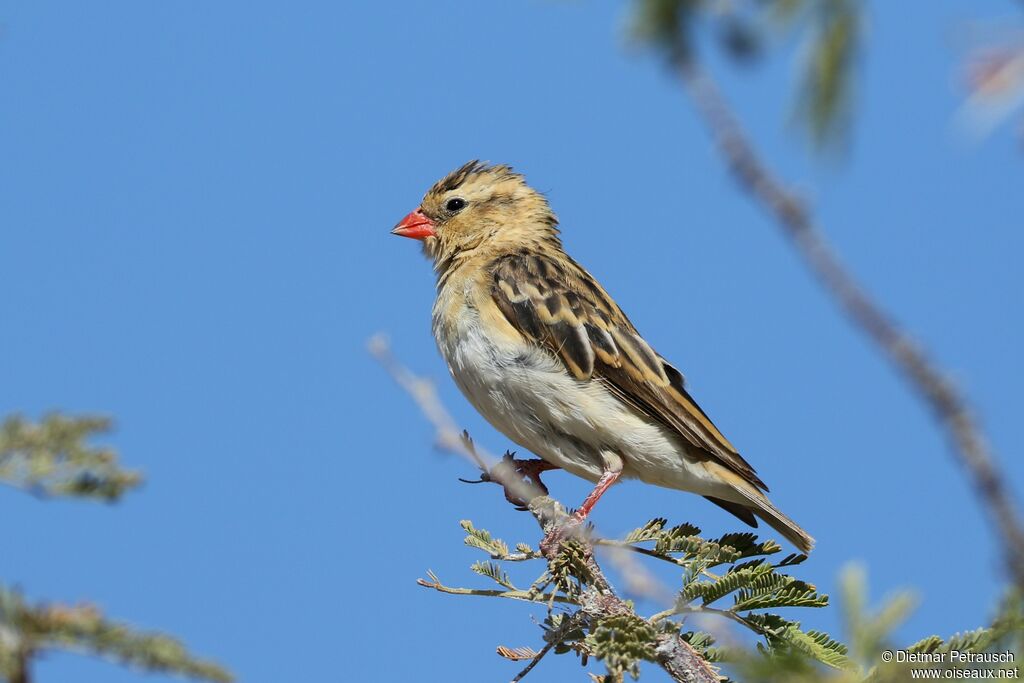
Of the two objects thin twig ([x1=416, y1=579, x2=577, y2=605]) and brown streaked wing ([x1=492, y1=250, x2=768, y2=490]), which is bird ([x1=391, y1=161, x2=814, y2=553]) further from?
thin twig ([x1=416, y1=579, x2=577, y2=605])

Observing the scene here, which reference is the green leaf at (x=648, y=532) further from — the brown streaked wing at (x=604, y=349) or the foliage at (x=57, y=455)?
the foliage at (x=57, y=455)

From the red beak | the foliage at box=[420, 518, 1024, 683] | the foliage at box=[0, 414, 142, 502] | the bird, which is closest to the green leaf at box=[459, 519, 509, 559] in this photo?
the foliage at box=[420, 518, 1024, 683]

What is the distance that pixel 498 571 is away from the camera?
14.9 ft

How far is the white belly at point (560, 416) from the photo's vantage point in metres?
6.52

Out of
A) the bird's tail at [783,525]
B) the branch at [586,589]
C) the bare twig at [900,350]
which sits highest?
the bird's tail at [783,525]

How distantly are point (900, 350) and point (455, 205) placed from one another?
23.6ft

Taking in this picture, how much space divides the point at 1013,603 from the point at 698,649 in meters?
2.05

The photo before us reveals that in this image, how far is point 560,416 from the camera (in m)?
6.50

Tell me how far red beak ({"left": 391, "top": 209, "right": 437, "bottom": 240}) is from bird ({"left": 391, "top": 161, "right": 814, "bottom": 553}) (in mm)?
1113

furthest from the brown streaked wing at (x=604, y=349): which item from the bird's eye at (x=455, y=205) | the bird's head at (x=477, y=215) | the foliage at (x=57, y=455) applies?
the foliage at (x=57, y=455)

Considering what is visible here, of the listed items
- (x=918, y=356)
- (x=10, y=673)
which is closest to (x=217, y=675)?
(x=10, y=673)

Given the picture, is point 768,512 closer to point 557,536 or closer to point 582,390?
point 582,390

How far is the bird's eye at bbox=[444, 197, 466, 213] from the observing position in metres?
8.27

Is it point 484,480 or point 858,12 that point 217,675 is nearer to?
point 858,12
